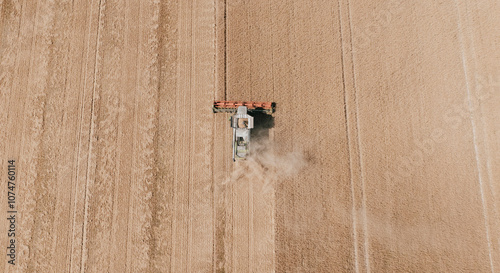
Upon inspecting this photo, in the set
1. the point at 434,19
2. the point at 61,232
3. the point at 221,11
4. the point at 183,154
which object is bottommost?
the point at 61,232

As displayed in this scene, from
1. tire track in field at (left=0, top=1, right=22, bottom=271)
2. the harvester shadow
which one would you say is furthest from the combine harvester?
tire track in field at (left=0, top=1, right=22, bottom=271)

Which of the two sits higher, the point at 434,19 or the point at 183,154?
the point at 434,19

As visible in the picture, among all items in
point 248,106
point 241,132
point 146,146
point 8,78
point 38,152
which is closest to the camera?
point 241,132

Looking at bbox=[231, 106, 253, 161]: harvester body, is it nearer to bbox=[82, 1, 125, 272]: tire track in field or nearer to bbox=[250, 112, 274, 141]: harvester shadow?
bbox=[250, 112, 274, 141]: harvester shadow

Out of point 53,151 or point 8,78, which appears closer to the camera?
point 53,151

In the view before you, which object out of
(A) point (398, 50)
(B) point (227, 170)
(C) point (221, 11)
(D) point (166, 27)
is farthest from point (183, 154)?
(A) point (398, 50)

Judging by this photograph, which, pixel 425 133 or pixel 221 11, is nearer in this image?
pixel 425 133

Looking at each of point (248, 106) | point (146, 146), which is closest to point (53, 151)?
point (146, 146)

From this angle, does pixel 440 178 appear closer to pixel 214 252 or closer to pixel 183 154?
pixel 214 252

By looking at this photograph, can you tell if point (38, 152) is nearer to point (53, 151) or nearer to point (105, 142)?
point (53, 151)

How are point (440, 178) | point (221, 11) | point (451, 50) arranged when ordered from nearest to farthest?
point (440, 178) → point (451, 50) → point (221, 11)
